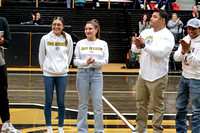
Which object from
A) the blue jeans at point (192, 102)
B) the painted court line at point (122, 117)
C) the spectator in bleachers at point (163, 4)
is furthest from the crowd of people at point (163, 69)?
the spectator in bleachers at point (163, 4)

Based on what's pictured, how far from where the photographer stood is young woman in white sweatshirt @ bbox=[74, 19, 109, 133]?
695 centimetres

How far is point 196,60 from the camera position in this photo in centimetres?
647

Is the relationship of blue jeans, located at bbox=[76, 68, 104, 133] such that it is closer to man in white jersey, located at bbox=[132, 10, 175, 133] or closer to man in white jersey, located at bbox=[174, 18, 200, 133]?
man in white jersey, located at bbox=[132, 10, 175, 133]

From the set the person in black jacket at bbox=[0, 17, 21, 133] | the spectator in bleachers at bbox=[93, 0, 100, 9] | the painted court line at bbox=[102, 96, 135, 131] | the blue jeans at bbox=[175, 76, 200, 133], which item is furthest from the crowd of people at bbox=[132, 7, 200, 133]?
the spectator in bleachers at bbox=[93, 0, 100, 9]

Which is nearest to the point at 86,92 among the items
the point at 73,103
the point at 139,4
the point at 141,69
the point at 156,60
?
the point at 141,69

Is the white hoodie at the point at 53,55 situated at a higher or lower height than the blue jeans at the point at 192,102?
higher

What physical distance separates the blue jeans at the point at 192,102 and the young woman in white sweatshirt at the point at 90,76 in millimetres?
1240

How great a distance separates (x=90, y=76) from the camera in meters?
6.95

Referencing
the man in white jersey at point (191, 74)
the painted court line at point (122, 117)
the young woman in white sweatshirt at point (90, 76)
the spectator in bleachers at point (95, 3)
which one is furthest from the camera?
the spectator in bleachers at point (95, 3)

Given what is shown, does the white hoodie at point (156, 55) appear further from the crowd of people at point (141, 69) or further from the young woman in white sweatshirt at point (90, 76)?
the young woman in white sweatshirt at point (90, 76)

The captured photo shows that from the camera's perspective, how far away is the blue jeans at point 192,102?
6.53m

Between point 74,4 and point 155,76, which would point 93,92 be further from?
point 74,4

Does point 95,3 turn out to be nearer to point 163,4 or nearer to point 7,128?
point 163,4

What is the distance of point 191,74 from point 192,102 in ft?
1.39
